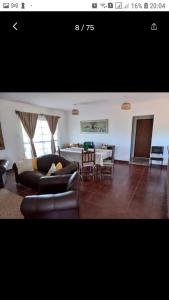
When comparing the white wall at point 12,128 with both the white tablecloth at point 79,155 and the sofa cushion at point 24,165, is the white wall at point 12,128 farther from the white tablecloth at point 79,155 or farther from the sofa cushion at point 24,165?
the white tablecloth at point 79,155

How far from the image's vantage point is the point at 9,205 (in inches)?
73.6

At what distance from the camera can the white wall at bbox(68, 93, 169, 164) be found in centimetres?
344

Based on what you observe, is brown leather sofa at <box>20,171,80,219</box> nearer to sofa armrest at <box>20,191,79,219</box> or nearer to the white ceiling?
sofa armrest at <box>20,191,79,219</box>

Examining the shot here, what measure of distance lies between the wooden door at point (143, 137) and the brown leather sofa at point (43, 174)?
2.50 m

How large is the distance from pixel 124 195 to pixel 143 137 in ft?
7.99

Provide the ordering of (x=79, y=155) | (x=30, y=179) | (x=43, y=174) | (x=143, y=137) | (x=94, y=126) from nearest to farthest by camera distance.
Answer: (x=30, y=179) < (x=43, y=174) < (x=79, y=155) < (x=143, y=137) < (x=94, y=126)

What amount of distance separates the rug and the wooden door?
135 inches

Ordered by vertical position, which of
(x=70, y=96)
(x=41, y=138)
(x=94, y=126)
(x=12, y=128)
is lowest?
(x=41, y=138)

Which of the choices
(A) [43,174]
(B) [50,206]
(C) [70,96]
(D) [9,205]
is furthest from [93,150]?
(B) [50,206]

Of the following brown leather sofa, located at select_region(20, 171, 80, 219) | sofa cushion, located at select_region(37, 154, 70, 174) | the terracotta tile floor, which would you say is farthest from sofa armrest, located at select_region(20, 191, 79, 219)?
sofa cushion, located at select_region(37, 154, 70, 174)

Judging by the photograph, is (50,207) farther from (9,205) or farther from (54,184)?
(9,205)
